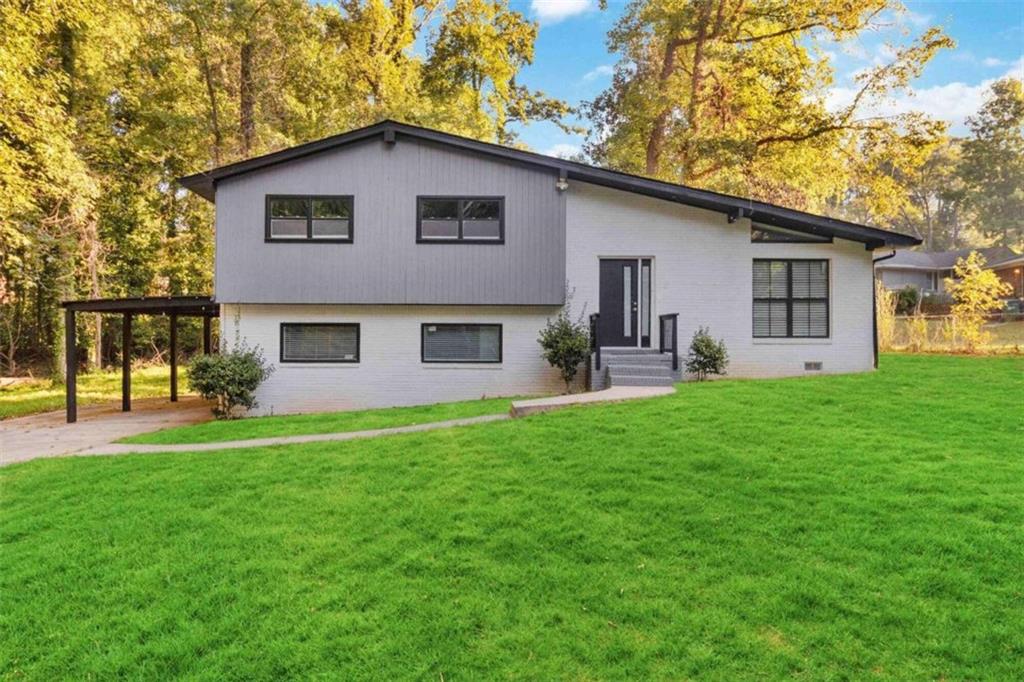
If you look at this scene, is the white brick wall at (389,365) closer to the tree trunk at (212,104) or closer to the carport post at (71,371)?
the carport post at (71,371)

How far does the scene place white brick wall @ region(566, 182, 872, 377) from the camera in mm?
11547

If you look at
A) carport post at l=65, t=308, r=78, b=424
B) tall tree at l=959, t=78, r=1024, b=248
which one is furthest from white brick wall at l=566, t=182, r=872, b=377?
tall tree at l=959, t=78, r=1024, b=248

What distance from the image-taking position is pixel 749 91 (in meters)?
19.7

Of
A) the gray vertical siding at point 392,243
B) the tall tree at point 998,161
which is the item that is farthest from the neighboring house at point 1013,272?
the gray vertical siding at point 392,243

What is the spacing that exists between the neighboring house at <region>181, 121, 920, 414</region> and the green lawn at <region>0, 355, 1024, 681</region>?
5473 millimetres

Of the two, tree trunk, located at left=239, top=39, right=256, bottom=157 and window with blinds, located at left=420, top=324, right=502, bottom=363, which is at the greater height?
tree trunk, located at left=239, top=39, right=256, bottom=157

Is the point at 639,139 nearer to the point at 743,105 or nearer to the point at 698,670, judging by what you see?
the point at 743,105

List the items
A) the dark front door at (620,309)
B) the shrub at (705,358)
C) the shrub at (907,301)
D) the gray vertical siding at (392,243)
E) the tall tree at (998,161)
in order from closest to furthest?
the shrub at (705,358), the gray vertical siding at (392,243), the dark front door at (620,309), the shrub at (907,301), the tall tree at (998,161)

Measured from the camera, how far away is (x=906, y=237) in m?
10.9

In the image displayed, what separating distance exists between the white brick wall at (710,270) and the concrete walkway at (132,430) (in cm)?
310

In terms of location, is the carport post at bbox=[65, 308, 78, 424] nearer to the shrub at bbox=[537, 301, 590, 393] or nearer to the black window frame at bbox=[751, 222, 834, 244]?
the shrub at bbox=[537, 301, 590, 393]

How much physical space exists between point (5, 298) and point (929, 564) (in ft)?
79.3

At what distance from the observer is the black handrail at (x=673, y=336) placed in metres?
10.8

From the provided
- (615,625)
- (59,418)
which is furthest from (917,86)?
(59,418)
